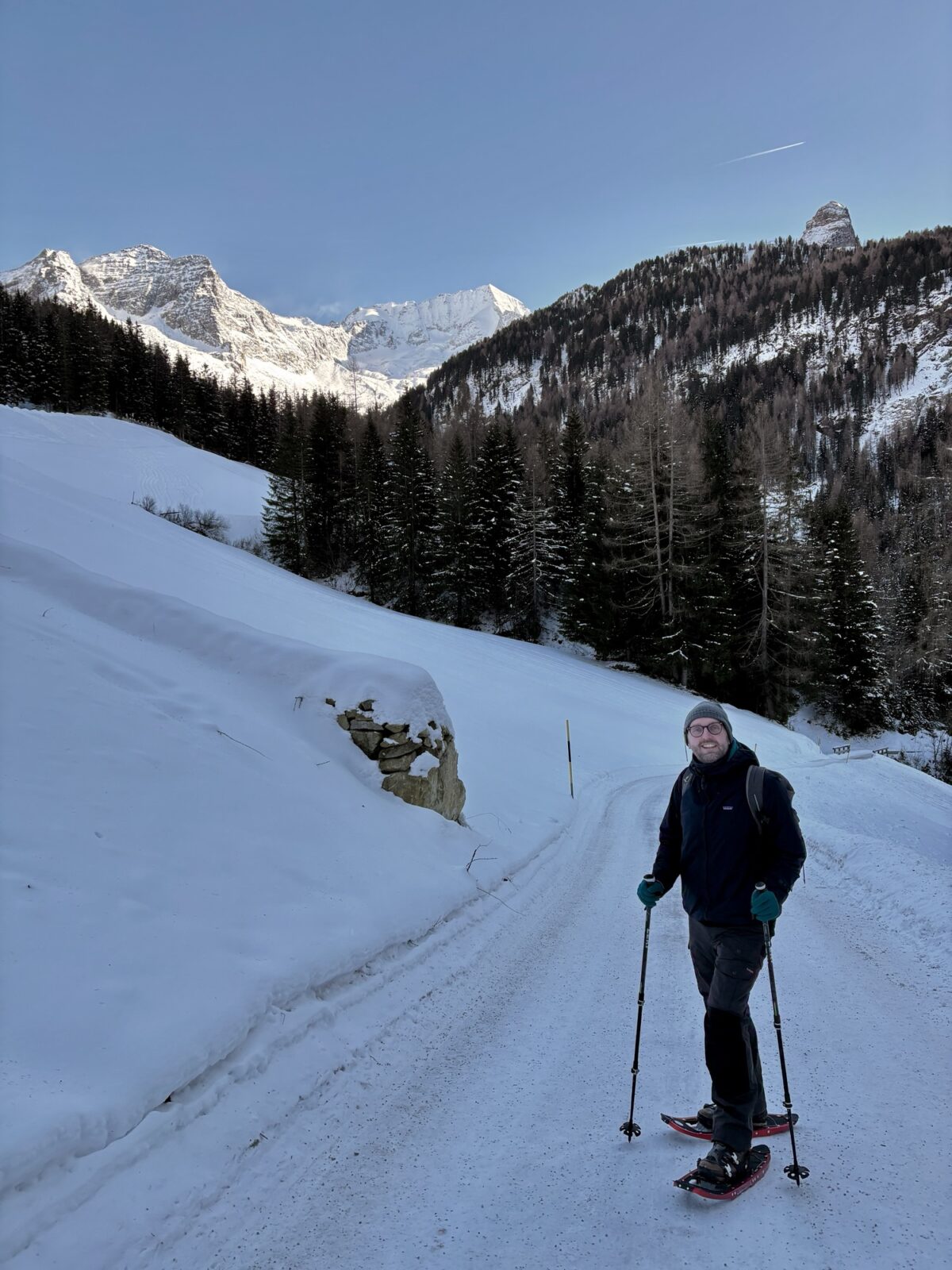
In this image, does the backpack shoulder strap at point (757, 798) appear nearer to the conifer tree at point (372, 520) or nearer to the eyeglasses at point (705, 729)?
the eyeglasses at point (705, 729)

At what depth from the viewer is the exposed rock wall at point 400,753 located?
7.21 m

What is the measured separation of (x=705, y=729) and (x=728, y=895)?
82 centimetres

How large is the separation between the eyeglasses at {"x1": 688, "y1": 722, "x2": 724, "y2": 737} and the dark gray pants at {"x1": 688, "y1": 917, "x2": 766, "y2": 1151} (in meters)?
0.96

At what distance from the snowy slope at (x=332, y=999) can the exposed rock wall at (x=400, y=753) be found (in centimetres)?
25

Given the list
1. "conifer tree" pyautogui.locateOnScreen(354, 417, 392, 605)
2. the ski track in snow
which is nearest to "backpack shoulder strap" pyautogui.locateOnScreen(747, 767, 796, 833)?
the ski track in snow

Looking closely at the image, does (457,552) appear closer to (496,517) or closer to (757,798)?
(496,517)

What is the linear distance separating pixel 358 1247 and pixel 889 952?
483 cm

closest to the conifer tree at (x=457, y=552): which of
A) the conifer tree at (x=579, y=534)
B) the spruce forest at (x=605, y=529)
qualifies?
the spruce forest at (x=605, y=529)

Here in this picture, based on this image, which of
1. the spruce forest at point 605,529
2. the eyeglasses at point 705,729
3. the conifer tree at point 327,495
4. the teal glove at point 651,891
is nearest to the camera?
the eyeglasses at point 705,729

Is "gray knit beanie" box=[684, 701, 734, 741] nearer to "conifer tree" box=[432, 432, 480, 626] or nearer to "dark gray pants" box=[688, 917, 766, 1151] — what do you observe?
"dark gray pants" box=[688, 917, 766, 1151]

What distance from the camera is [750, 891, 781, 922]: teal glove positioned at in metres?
2.77

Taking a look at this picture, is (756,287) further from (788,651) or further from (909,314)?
(788,651)

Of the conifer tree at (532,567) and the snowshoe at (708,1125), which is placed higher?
the conifer tree at (532,567)

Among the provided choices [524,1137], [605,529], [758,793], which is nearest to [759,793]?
[758,793]
